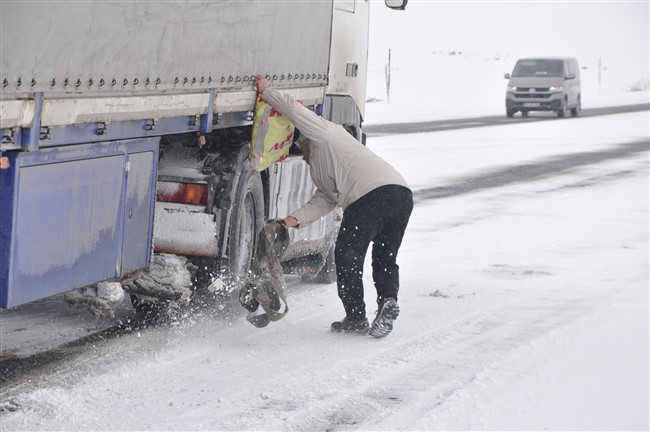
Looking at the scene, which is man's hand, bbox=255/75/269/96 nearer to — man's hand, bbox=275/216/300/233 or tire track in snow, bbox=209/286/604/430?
man's hand, bbox=275/216/300/233

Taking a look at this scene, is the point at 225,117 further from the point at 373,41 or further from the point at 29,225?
the point at 373,41

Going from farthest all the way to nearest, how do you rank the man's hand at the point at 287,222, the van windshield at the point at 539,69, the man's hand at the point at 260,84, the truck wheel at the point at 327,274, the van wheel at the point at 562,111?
1. the van windshield at the point at 539,69
2. the van wheel at the point at 562,111
3. the truck wheel at the point at 327,274
4. the man's hand at the point at 260,84
5. the man's hand at the point at 287,222

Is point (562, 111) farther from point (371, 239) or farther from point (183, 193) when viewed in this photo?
point (183, 193)

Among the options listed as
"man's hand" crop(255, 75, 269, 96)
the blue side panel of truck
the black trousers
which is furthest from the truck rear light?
the black trousers

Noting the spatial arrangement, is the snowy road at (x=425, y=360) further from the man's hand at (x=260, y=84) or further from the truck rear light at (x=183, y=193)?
the man's hand at (x=260, y=84)

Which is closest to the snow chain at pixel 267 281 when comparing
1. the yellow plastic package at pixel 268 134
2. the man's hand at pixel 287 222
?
the man's hand at pixel 287 222

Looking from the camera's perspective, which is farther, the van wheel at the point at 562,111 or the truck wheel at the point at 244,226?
the van wheel at the point at 562,111

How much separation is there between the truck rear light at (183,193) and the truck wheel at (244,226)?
335 millimetres

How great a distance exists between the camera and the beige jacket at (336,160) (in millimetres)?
8297

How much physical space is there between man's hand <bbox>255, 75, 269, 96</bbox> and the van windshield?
3177cm

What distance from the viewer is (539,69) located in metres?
40.3

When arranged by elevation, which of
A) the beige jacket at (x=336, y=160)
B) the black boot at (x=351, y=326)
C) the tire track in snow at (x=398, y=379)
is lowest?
the tire track in snow at (x=398, y=379)

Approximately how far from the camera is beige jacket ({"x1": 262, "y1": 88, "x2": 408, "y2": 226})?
27.2ft

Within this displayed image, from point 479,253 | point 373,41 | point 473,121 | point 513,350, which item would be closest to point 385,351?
point 513,350
